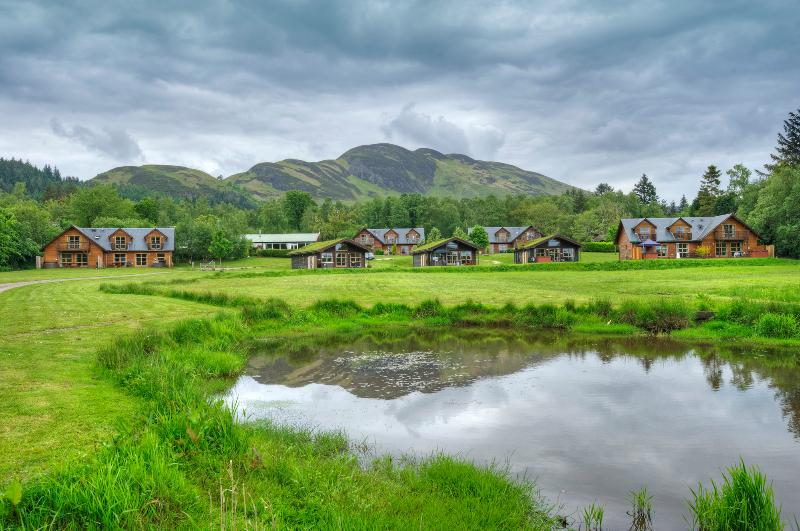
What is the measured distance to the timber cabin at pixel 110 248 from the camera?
6838 centimetres

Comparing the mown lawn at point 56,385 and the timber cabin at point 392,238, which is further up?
the timber cabin at point 392,238

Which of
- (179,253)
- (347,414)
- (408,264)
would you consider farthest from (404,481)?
(179,253)

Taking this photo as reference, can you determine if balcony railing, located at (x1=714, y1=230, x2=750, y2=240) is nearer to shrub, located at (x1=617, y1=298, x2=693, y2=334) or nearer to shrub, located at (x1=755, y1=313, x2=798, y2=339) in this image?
shrub, located at (x1=617, y1=298, x2=693, y2=334)

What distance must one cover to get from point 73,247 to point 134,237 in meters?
8.18

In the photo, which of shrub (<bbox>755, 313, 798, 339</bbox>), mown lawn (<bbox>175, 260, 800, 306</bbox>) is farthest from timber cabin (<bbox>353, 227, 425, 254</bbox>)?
shrub (<bbox>755, 313, 798, 339</bbox>)

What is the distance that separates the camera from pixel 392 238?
343ft

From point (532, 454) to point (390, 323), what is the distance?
14220 millimetres

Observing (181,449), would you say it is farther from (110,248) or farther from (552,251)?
(110,248)

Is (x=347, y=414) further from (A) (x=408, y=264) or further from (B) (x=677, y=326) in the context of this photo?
(A) (x=408, y=264)

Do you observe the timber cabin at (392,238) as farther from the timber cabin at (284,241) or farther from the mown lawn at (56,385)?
the mown lawn at (56,385)

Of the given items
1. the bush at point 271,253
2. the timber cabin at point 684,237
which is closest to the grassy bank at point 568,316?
the timber cabin at point 684,237

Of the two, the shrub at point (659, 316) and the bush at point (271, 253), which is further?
the bush at point (271, 253)

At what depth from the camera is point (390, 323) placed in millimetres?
22469

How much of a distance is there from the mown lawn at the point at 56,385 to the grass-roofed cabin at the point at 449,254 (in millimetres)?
48460
